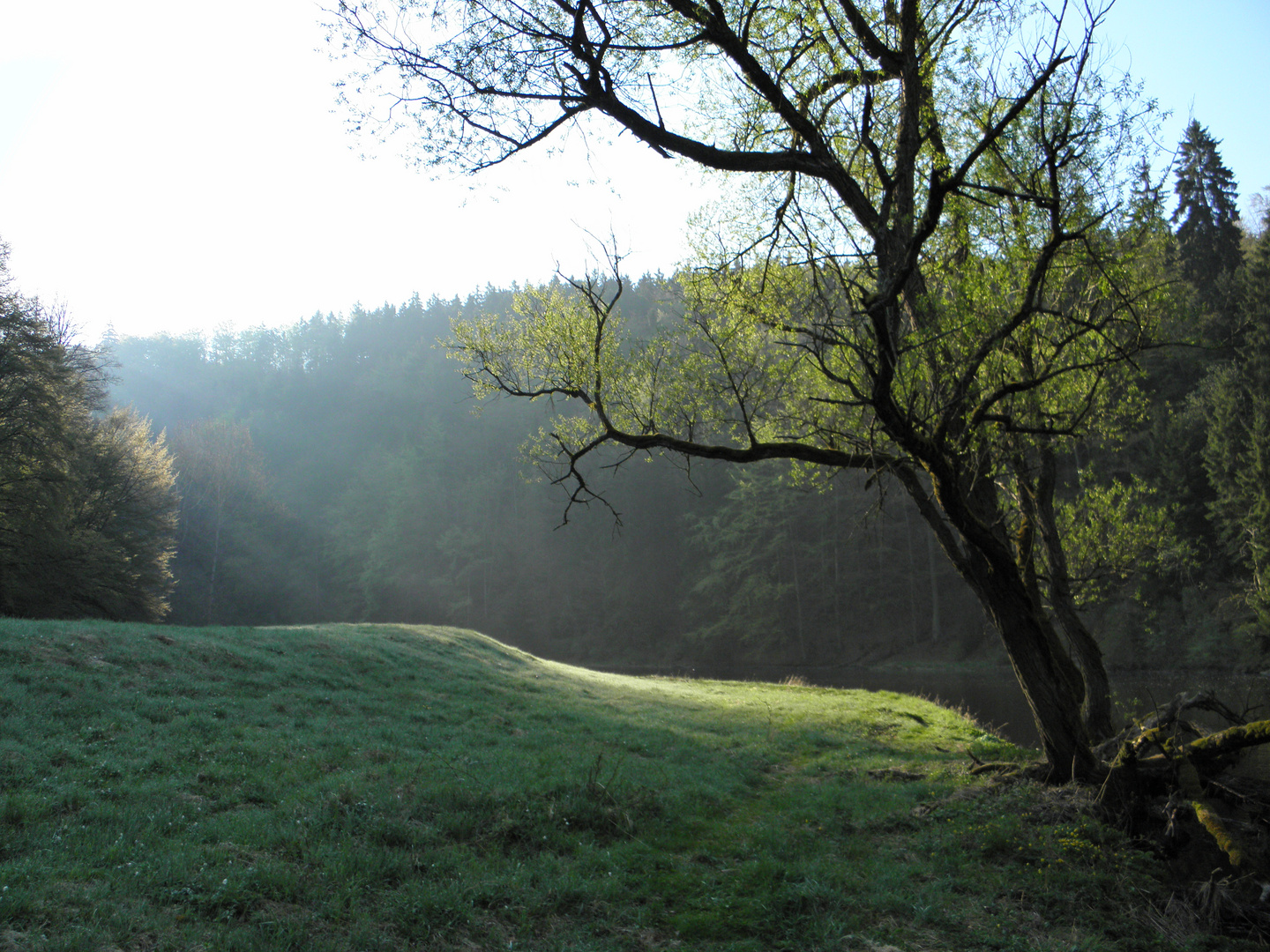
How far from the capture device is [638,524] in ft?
189

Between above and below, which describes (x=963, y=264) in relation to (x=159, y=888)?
above

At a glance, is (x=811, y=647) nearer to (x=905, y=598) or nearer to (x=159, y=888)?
(x=905, y=598)

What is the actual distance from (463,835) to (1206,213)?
159ft

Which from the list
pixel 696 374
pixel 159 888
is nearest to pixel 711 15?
pixel 696 374

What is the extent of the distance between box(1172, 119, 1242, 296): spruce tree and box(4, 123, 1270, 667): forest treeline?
0.12 metres

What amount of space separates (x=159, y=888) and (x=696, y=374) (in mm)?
7660

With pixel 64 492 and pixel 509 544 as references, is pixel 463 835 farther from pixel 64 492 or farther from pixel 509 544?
pixel 509 544

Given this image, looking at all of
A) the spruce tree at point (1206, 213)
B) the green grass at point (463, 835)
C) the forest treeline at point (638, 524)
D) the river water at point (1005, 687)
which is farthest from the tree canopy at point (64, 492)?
the spruce tree at point (1206, 213)

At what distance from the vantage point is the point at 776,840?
707cm

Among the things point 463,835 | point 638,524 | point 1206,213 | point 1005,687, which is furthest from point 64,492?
point 1206,213

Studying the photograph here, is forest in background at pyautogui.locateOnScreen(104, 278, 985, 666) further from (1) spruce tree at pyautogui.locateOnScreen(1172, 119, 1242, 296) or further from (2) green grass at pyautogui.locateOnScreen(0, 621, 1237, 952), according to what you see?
(2) green grass at pyautogui.locateOnScreen(0, 621, 1237, 952)

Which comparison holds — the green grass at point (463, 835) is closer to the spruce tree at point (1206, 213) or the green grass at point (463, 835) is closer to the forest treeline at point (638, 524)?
the forest treeline at point (638, 524)

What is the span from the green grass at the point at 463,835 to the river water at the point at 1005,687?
3.53 m

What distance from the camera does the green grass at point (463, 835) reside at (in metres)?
4.84
